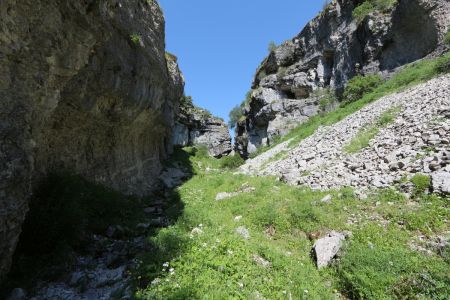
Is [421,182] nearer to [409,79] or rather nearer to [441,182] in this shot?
[441,182]

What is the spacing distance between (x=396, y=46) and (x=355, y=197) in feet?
80.4

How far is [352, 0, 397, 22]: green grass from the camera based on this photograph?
28672 mm

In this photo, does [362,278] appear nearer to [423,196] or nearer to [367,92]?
[423,196]

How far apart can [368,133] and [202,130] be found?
36264 mm

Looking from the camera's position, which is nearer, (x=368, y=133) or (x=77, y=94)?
(x=77, y=94)

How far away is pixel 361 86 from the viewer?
1010 inches

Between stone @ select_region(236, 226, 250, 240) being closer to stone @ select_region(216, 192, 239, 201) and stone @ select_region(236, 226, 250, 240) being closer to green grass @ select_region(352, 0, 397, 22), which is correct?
stone @ select_region(216, 192, 239, 201)

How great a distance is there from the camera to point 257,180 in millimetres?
15109

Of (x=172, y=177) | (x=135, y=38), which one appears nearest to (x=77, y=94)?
(x=135, y=38)

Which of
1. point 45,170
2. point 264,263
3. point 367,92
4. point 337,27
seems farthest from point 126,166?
point 337,27

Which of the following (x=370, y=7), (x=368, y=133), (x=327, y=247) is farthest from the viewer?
(x=370, y=7)

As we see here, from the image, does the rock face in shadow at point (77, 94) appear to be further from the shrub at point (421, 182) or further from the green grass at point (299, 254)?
the shrub at point (421, 182)

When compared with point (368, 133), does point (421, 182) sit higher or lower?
lower

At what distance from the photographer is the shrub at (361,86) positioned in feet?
83.0
